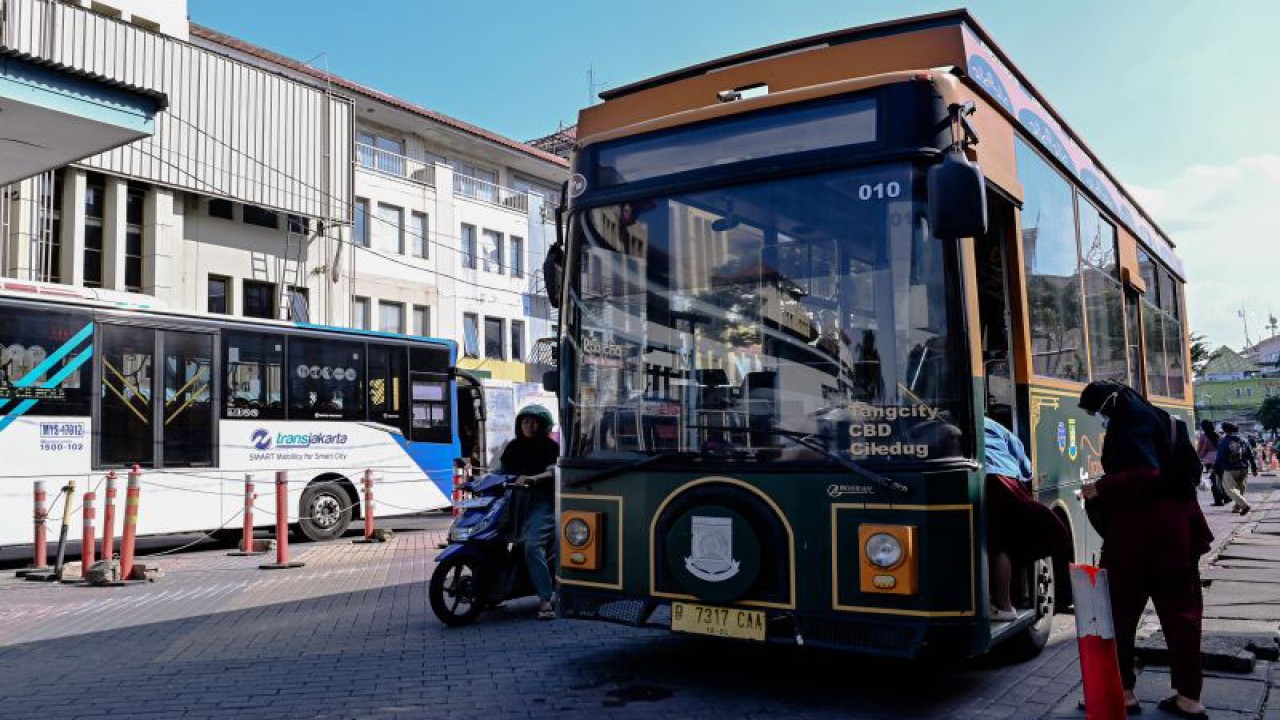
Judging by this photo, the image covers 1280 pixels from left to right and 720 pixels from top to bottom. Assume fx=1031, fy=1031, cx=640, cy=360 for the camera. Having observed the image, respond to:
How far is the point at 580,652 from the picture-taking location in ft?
22.1

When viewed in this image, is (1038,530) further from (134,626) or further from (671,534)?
(134,626)

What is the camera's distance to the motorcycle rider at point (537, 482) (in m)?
7.86

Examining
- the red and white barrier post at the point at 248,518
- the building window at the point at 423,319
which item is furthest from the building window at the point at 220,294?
the red and white barrier post at the point at 248,518

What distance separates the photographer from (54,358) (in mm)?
12547

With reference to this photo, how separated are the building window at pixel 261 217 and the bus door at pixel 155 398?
14.4 metres

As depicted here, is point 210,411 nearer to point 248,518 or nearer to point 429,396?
point 248,518

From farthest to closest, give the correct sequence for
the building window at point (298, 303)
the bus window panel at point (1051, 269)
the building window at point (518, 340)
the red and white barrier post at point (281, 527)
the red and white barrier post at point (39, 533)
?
the building window at point (518, 340)
the building window at point (298, 303)
the red and white barrier post at point (281, 527)
the red and white barrier post at point (39, 533)
the bus window panel at point (1051, 269)

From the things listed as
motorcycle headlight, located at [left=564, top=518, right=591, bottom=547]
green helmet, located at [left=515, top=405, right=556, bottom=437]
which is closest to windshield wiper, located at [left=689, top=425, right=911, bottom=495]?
motorcycle headlight, located at [left=564, top=518, right=591, bottom=547]

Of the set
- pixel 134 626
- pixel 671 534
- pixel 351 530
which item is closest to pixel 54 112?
pixel 134 626

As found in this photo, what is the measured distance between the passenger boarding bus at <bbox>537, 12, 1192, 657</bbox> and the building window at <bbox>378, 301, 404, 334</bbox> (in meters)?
26.8

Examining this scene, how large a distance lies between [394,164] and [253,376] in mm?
20367

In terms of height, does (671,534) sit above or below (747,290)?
below

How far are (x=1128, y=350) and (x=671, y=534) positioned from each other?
547cm

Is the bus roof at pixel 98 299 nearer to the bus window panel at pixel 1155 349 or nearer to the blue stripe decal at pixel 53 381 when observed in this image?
the blue stripe decal at pixel 53 381
